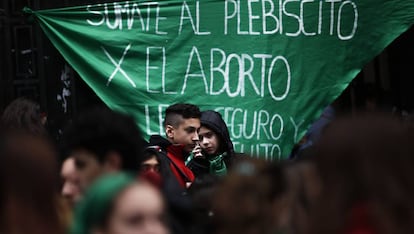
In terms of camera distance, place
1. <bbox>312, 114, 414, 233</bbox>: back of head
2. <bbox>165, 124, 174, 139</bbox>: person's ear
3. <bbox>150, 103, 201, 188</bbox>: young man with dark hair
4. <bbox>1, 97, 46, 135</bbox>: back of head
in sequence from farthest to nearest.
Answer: <bbox>165, 124, 174, 139</bbox>: person's ear < <bbox>150, 103, 201, 188</bbox>: young man with dark hair < <bbox>1, 97, 46, 135</bbox>: back of head < <bbox>312, 114, 414, 233</bbox>: back of head

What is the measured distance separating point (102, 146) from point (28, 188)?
825 millimetres

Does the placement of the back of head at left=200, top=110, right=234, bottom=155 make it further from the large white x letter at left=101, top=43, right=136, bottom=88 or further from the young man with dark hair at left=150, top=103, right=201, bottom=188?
the large white x letter at left=101, top=43, right=136, bottom=88

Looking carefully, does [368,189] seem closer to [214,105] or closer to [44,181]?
[44,181]

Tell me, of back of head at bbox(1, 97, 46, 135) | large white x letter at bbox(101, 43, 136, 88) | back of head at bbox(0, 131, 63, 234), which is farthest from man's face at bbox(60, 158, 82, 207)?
large white x letter at bbox(101, 43, 136, 88)

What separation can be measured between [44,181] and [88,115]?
1050 millimetres

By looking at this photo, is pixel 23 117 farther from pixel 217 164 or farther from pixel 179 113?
pixel 217 164

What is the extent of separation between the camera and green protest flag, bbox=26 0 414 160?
8508mm

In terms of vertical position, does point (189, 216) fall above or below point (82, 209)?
below

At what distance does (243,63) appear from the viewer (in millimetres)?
8547

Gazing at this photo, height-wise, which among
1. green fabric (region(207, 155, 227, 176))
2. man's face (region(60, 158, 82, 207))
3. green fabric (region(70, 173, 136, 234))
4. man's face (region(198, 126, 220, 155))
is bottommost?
green fabric (region(207, 155, 227, 176))

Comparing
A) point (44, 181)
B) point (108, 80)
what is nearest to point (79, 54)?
point (108, 80)

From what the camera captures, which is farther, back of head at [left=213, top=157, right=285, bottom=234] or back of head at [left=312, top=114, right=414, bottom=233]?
back of head at [left=213, top=157, right=285, bottom=234]

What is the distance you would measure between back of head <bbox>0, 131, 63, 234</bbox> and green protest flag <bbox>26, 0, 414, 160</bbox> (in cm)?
416

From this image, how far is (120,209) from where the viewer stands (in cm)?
392
